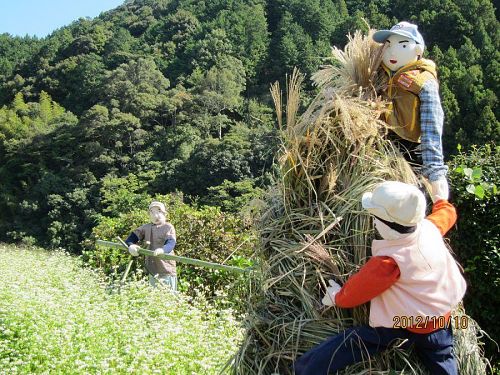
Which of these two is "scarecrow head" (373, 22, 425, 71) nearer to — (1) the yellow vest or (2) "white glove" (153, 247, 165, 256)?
(1) the yellow vest

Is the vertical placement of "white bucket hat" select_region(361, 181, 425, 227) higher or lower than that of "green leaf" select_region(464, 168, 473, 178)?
higher

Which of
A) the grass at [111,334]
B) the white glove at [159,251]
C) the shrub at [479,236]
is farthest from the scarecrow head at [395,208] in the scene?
the white glove at [159,251]

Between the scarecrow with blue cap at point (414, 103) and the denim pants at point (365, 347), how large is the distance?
2.66 feet

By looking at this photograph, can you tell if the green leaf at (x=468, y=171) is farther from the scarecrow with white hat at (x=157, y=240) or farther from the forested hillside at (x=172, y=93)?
the forested hillside at (x=172, y=93)

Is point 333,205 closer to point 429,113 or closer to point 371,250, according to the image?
point 371,250

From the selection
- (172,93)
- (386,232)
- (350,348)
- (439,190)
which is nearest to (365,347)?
(350,348)

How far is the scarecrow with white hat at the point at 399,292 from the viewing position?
2.99 m

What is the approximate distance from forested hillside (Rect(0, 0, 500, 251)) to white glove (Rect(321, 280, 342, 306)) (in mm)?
33717

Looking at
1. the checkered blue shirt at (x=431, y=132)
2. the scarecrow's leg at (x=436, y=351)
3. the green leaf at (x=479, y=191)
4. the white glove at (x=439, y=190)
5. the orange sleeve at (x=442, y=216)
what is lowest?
the scarecrow's leg at (x=436, y=351)

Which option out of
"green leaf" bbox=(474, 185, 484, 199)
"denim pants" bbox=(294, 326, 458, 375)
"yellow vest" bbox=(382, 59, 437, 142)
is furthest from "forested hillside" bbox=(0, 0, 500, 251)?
"denim pants" bbox=(294, 326, 458, 375)

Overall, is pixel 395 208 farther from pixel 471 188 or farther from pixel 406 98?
pixel 471 188

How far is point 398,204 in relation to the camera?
2.95m

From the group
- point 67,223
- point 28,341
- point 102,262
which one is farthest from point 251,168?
point 28,341

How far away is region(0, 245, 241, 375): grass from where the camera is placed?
5734mm
